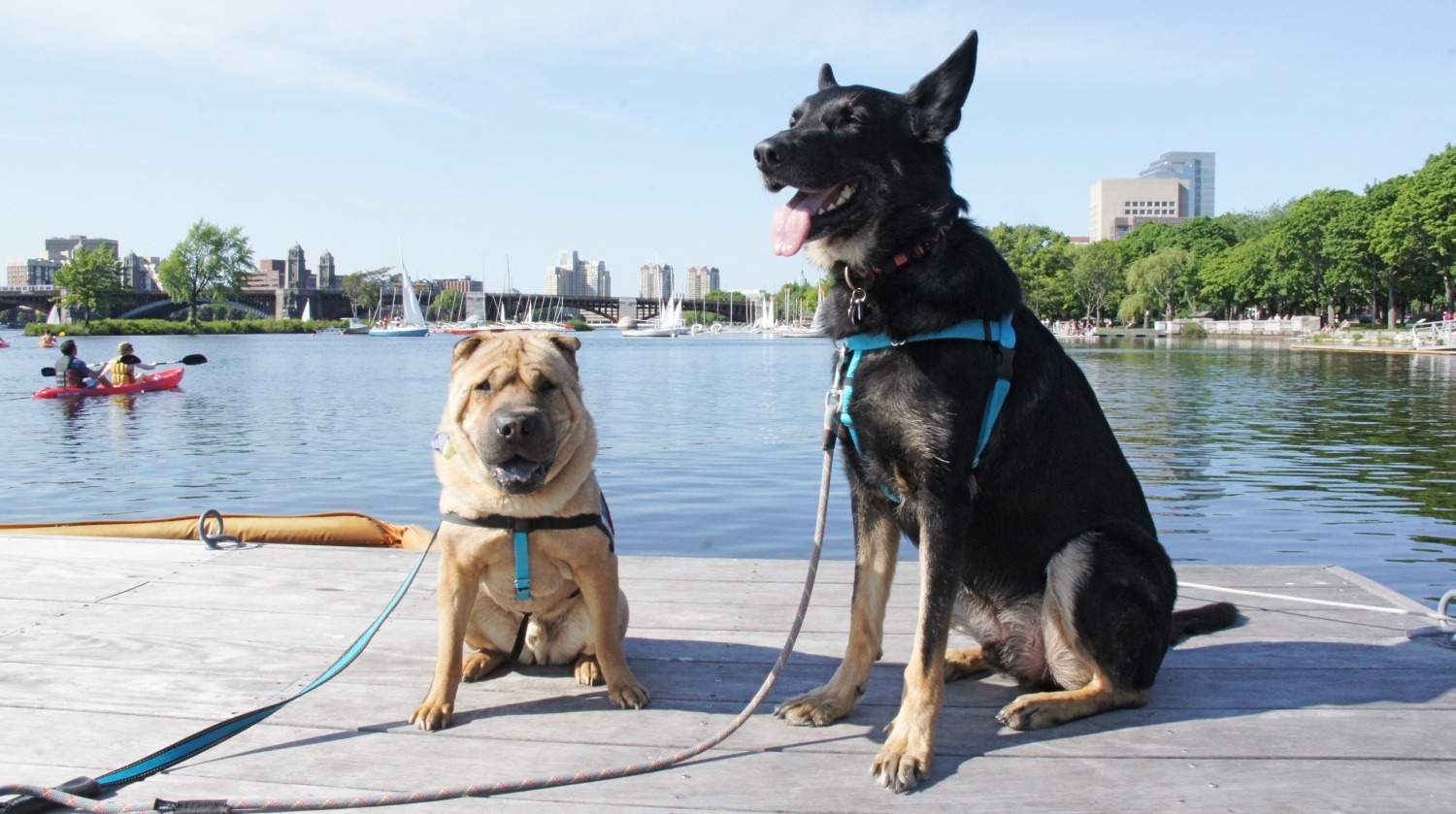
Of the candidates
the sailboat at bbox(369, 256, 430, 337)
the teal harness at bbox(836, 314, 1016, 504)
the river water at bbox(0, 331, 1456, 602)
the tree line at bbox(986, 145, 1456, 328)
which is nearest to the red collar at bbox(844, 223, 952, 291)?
the teal harness at bbox(836, 314, 1016, 504)

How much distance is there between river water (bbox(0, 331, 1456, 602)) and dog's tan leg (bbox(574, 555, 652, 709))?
13.4ft

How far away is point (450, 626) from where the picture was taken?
321 centimetres

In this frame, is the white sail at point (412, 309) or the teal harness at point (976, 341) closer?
the teal harness at point (976, 341)

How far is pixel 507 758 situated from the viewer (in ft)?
9.43

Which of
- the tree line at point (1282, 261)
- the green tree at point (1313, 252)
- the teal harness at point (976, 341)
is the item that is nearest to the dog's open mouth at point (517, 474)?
the teal harness at point (976, 341)

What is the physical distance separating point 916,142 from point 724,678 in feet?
6.58

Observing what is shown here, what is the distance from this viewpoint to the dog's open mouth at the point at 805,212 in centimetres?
310

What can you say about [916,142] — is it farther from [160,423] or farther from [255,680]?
[160,423]

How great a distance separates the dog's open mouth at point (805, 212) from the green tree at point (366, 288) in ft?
505

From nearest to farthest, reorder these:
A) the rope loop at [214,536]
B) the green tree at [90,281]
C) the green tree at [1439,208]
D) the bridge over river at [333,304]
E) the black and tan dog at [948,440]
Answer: the black and tan dog at [948,440]
the rope loop at [214,536]
the green tree at [1439,208]
the green tree at [90,281]
the bridge over river at [333,304]

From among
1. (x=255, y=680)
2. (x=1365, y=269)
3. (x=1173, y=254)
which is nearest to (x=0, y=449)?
Result: (x=255, y=680)

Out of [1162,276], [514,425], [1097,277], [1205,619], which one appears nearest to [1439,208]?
[1162,276]

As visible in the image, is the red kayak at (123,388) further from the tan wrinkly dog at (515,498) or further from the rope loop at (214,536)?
the tan wrinkly dog at (515,498)

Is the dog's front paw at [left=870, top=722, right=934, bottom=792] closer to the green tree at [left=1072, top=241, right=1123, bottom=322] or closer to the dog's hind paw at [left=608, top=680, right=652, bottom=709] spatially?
the dog's hind paw at [left=608, top=680, right=652, bottom=709]
